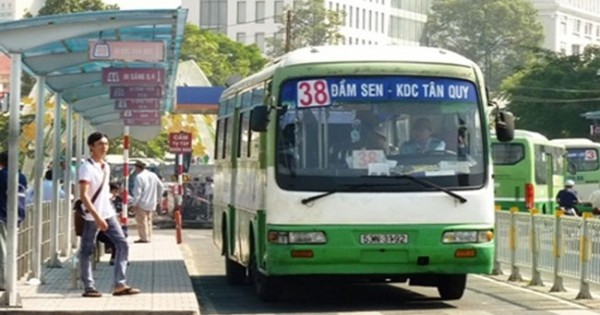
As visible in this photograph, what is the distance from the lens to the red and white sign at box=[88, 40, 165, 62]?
74.3 ft

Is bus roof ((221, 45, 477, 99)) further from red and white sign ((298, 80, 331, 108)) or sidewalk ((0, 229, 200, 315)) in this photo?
sidewalk ((0, 229, 200, 315))

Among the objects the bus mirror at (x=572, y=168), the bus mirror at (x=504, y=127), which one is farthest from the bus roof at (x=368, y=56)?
the bus mirror at (x=572, y=168)

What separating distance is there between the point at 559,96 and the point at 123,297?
7558 cm

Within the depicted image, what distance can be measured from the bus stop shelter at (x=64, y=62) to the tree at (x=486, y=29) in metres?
145

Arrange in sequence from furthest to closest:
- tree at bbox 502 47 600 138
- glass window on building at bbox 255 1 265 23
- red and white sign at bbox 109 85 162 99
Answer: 1. glass window on building at bbox 255 1 265 23
2. tree at bbox 502 47 600 138
3. red and white sign at bbox 109 85 162 99

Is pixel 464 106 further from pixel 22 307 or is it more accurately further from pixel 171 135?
pixel 171 135


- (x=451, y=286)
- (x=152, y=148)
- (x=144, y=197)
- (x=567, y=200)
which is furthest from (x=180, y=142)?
(x=152, y=148)

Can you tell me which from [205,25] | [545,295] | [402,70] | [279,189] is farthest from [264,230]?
[205,25]

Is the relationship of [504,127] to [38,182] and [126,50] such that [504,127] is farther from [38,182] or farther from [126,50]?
[38,182]

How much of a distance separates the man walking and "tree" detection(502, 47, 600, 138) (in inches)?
2885

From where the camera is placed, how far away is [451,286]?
71.9 ft

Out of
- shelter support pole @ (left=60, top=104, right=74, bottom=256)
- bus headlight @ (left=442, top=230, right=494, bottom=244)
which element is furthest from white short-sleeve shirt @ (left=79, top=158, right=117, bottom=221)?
shelter support pole @ (left=60, top=104, right=74, bottom=256)

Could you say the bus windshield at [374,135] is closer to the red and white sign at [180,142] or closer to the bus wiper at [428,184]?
the bus wiper at [428,184]

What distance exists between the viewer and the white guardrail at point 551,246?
22.3 meters
